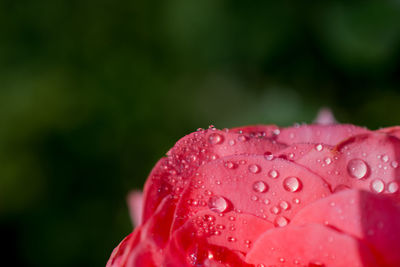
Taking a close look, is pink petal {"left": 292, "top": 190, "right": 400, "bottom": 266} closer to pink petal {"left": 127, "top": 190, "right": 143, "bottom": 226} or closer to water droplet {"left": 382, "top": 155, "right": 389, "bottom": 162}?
water droplet {"left": 382, "top": 155, "right": 389, "bottom": 162}

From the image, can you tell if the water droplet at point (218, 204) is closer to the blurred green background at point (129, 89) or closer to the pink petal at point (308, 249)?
the pink petal at point (308, 249)

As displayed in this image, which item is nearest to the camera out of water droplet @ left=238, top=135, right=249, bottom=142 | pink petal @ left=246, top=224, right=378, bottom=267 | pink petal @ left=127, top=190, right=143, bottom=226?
pink petal @ left=246, top=224, right=378, bottom=267

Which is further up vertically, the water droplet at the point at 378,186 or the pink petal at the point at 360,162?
the pink petal at the point at 360,162

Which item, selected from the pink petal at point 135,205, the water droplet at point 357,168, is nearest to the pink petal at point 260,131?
the water droplet at point 357,168

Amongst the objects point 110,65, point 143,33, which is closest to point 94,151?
point 110,65

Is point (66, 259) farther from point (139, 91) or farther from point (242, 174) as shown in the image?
point (242, 174)

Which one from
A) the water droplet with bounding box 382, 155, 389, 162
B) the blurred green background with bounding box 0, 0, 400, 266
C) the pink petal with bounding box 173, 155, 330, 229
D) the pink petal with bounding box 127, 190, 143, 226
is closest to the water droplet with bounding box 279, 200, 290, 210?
the pink petal with bounding box 173, 155, 330, 229
